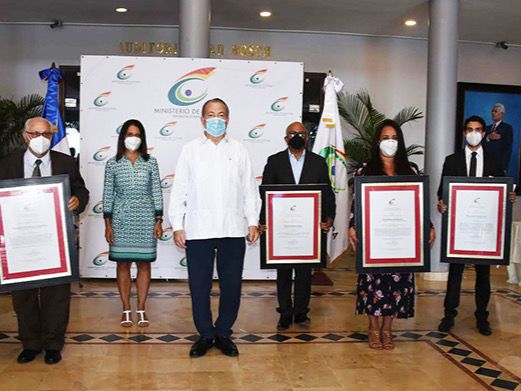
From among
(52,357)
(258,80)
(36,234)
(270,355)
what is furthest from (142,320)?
(258,80)

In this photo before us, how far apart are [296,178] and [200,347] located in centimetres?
154

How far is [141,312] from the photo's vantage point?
4754 millimetres

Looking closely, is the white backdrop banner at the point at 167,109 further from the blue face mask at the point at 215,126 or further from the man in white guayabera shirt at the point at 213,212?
the blue face mask at the point at 215,126

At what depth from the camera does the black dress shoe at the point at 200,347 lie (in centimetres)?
397

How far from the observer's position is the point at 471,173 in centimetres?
458

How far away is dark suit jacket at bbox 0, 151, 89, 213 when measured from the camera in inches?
148

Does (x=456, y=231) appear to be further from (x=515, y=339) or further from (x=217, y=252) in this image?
(x=217, y=252)

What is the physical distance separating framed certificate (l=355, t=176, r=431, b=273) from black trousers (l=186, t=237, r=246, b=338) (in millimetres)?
Answer: 840

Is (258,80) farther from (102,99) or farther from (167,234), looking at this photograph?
(167,234)

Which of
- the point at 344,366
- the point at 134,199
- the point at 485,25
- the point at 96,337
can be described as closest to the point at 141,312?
the point at 96,337

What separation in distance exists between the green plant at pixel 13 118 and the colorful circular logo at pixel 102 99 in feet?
10.9

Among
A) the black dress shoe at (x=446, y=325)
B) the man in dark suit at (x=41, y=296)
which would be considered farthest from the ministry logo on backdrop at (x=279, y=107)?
the man in dark suit at (x=41, y=296)

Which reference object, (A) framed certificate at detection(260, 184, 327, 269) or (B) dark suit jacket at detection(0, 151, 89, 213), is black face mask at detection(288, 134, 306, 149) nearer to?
(A) framed certificate at detection(260, 184, 327, 269)

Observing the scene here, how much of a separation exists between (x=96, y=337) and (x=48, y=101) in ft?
9.45
